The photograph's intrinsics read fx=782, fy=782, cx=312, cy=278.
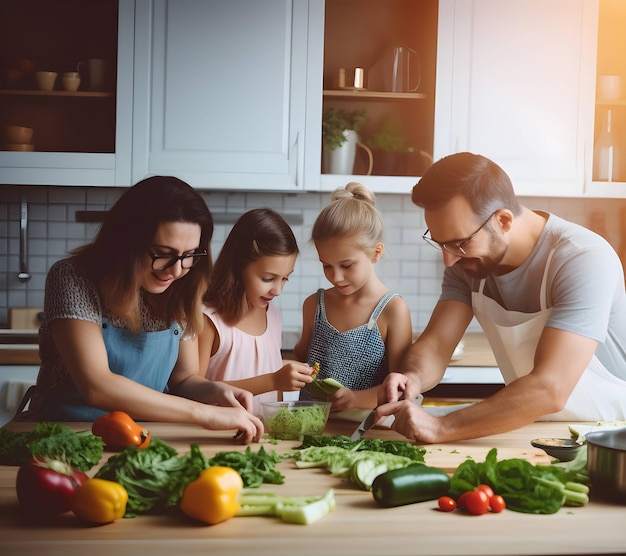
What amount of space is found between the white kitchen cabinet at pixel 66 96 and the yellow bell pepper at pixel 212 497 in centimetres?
230

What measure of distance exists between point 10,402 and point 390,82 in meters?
2.09

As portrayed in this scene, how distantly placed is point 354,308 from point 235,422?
0.86 meters

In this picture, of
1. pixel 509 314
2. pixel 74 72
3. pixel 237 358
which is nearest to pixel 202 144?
pixel 74 72

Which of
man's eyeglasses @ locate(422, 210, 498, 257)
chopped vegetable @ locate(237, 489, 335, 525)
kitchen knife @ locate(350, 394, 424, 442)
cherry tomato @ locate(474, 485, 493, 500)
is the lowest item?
kitchen knife @ locate(350, 394, 424, 442)

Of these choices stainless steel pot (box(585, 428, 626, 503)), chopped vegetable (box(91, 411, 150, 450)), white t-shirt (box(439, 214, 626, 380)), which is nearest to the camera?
stainless steel pot (box(585, 428, 626, 503))

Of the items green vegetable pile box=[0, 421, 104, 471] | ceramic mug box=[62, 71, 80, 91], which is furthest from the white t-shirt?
ceramic mug box=[62, 71, 80, 91]

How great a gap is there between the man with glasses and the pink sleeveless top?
481 millimetres

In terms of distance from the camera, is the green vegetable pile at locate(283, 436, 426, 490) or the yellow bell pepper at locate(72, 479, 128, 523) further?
the green vegetable pile at locate(283, 436, 426, 490)

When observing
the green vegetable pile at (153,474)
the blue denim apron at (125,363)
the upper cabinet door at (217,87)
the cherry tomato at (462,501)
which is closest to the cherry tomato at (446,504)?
the cherry tomato at (462,501)

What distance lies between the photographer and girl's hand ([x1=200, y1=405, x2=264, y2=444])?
5.52ft

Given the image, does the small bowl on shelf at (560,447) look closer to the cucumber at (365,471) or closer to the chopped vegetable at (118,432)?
the cucumber at (365,471)

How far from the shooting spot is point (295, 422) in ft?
5.65

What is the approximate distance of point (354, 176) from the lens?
134 inches

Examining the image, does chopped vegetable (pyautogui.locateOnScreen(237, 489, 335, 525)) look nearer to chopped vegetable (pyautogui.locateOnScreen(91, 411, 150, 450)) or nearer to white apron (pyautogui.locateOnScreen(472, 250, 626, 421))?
chopped vegetable (pyautogui.locateOnScreen(91, 411, 150, 450))
